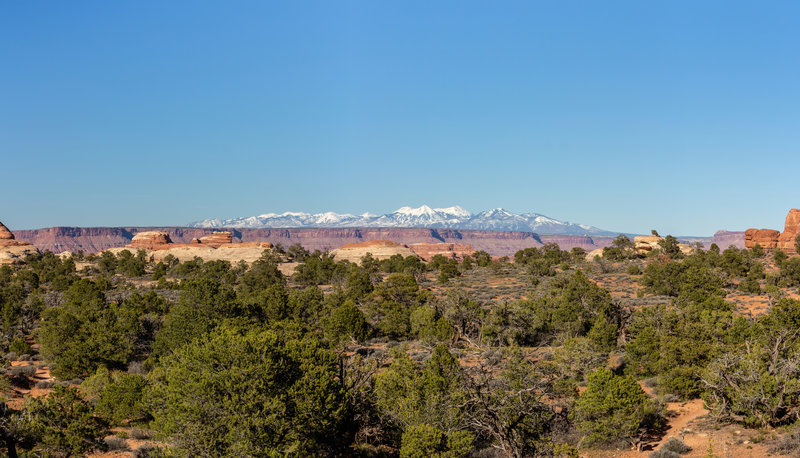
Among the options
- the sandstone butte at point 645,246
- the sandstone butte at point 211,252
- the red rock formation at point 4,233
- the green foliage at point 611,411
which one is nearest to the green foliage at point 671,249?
the sandstone butte at point 645,246

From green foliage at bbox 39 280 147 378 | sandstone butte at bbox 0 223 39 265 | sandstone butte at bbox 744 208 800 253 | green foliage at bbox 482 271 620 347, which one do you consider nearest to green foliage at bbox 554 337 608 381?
green foliage at bbox 482 271 620 347

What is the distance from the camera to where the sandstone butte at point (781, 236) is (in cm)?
13675

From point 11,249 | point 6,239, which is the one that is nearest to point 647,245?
point 11,249

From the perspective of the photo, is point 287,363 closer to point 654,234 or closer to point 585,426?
point 585,426

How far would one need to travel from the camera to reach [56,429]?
23000 millimetres

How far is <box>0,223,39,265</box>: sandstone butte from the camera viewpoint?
5515 inches

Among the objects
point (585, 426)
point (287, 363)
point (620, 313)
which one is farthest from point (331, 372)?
point (620, 313)

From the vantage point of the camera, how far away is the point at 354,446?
26.4 metres

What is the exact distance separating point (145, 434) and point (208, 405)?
10.1 meters

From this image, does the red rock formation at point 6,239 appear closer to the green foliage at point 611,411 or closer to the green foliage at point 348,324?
the green foliage at point 348,324

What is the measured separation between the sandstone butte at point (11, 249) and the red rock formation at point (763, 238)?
194004mm

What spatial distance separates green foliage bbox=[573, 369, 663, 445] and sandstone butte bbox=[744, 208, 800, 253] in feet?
439

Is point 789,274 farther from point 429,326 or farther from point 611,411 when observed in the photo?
point 611,411

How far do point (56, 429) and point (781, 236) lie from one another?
542 feet
